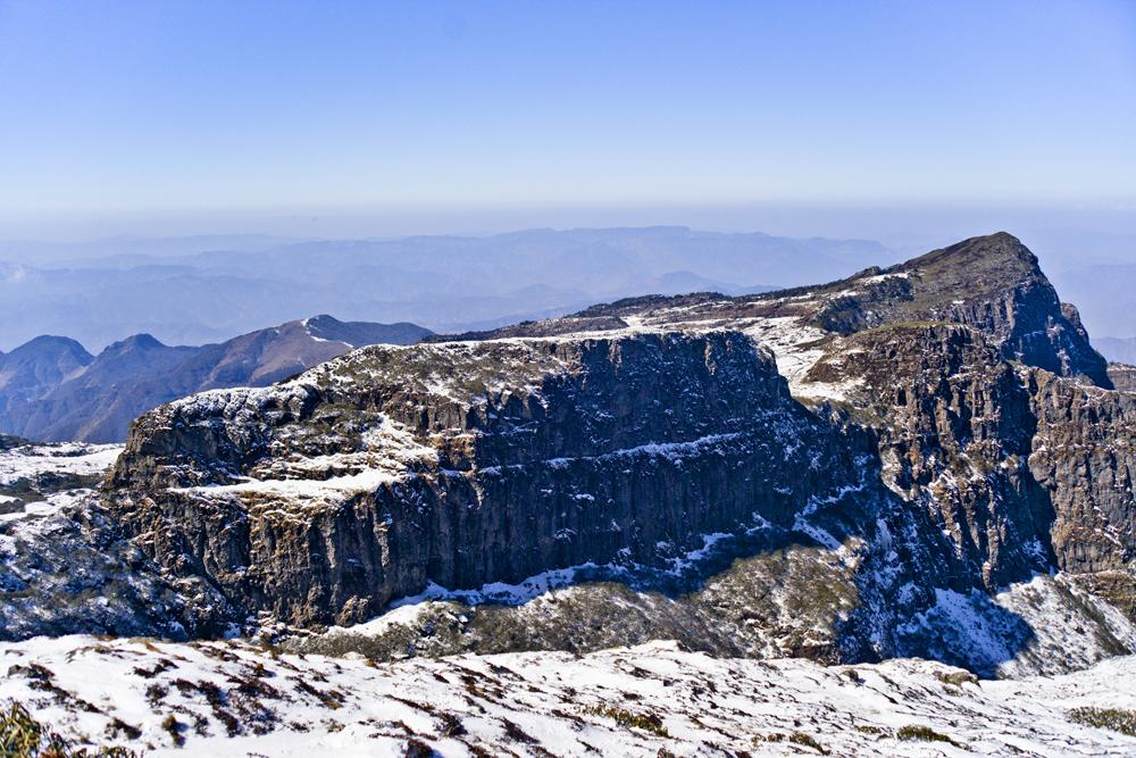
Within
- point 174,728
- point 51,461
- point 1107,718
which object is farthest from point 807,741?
point 51,461

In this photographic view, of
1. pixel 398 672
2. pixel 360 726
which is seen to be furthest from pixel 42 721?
pixel 398 672

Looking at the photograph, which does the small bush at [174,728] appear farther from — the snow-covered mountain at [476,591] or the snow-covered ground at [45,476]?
the snow-covered ground at [45,476]

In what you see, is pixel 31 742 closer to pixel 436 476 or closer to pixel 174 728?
pixel 174 728

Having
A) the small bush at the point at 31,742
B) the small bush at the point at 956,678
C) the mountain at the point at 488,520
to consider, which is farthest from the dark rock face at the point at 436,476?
the small bush at the point at 31,742

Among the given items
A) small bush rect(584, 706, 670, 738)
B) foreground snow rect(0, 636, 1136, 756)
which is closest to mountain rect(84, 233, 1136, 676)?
foreground snow rect(0, 636, 1136, 756)

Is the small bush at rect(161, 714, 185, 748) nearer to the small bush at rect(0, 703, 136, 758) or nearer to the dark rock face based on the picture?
the small bush at rect(0, 703, 136, 758)

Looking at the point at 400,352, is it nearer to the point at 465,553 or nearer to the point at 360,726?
the point at 465,553

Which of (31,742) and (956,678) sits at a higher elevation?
(31,742)
